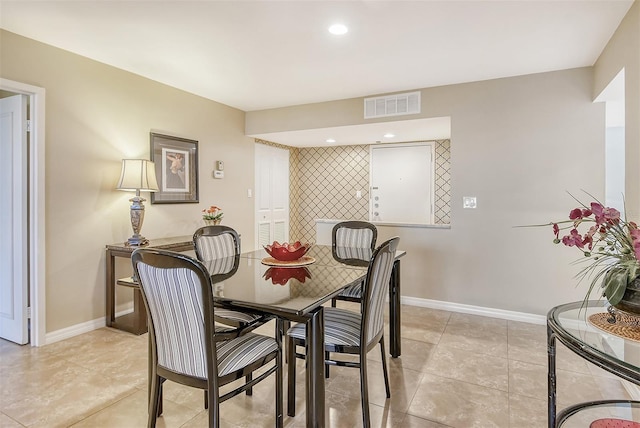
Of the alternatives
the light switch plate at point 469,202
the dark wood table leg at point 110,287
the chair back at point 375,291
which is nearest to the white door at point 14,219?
the dark wood table leg at point 110,287

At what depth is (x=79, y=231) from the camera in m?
3.03

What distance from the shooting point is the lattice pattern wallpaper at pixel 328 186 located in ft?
19.2

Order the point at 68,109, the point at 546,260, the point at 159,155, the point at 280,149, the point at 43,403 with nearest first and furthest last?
the point at 43,403 < the point at 68,109 < the point at 546,260 < the point at 159,155 < the point at 280,149

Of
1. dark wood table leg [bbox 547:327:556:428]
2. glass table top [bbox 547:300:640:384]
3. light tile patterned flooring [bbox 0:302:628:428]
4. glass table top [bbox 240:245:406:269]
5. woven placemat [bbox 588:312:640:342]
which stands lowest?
light tile patterned flooring [bbox 0:302:628:428]

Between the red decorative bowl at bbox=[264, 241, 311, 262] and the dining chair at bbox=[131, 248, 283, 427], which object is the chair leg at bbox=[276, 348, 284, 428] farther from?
the red decorative bowl at bbox=[264, 241, 311, 262]

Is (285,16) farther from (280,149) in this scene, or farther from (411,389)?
(280,149)

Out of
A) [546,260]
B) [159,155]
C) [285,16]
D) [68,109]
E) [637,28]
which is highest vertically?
[285,16]

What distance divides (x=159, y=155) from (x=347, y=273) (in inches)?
105

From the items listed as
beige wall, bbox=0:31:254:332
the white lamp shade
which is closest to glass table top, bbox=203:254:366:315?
the white lamp shade

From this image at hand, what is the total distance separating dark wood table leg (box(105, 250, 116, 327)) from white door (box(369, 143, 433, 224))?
3850mm

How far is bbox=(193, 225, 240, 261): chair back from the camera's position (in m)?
2.55

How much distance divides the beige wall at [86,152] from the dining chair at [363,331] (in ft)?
7.45

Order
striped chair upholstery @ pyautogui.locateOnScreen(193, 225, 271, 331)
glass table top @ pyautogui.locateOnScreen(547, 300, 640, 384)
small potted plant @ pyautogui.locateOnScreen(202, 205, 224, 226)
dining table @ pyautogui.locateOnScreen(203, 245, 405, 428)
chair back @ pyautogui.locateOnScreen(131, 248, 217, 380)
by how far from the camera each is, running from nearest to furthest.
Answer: glass table top @ pyautogui.locateOnScreen(547, 300, 640, 384) < chair back @ pyautogui.locateOnScreen(131, 248, 217, 380) < dining table @ pyautogui.locateOnScreen(203, 245, 405, 428) < striped chair upholstery @ pyautogui.locateOnScreen(193, 225, 271, 331) < small potted plant @ pyautogui.locateOnScreen(202, 205, 224, 226)

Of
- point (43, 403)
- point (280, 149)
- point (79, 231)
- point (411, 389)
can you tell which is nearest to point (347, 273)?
point (411, 389)
